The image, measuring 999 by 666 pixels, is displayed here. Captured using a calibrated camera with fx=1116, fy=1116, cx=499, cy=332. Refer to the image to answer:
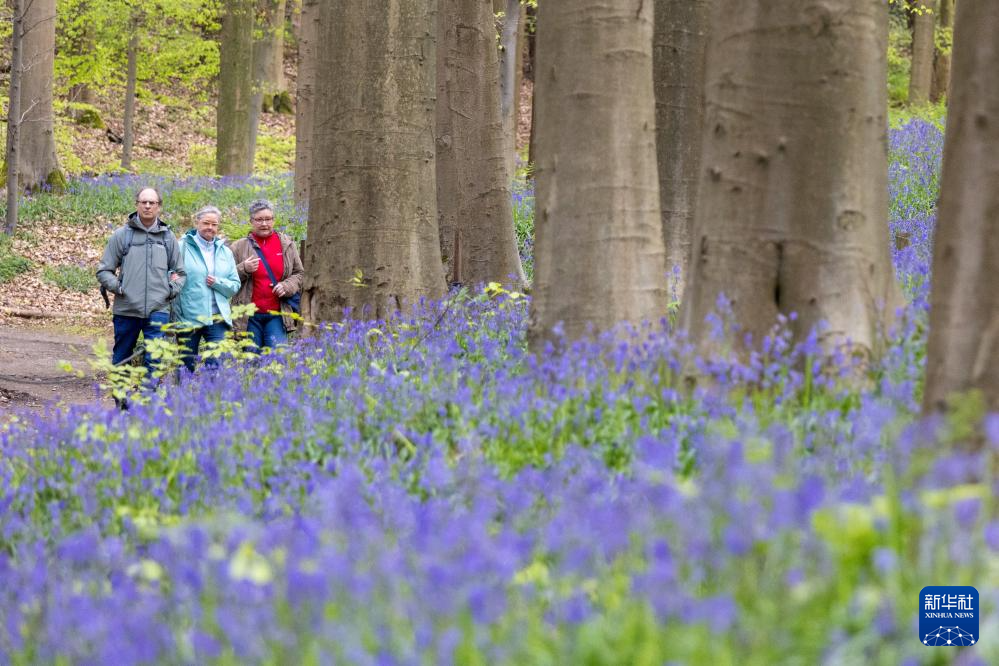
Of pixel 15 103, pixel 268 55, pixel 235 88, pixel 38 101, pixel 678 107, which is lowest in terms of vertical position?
pixel 678 107

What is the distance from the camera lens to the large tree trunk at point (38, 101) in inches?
813

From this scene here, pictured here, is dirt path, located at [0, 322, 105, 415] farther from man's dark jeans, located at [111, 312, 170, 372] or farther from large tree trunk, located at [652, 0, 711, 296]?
large tree trunk, located at [652, 0, 711, 296]

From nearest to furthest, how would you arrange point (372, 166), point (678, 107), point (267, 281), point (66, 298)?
point (372, 166), point (678, 107), point (267, 281), point (66, 298)

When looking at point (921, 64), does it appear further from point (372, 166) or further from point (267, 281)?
point (372, 166)

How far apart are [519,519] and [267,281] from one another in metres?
6.68

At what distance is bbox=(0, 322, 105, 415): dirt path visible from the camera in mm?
10469

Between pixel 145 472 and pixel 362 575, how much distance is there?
2568 mm

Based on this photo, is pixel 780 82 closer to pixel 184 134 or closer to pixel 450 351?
pixel 450 351

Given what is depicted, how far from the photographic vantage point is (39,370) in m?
11.9

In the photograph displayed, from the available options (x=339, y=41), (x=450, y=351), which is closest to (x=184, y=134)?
(x=339, y=41)

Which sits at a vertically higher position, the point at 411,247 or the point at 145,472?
the point at 411,247

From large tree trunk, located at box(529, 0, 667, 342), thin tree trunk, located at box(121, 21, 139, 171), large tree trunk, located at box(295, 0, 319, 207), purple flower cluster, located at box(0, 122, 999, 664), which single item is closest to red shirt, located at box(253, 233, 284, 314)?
purple flower cluster, located at box(0, 122, 999, 664)

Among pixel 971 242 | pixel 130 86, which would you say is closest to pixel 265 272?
pixel 971 242

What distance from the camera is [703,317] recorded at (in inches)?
196
